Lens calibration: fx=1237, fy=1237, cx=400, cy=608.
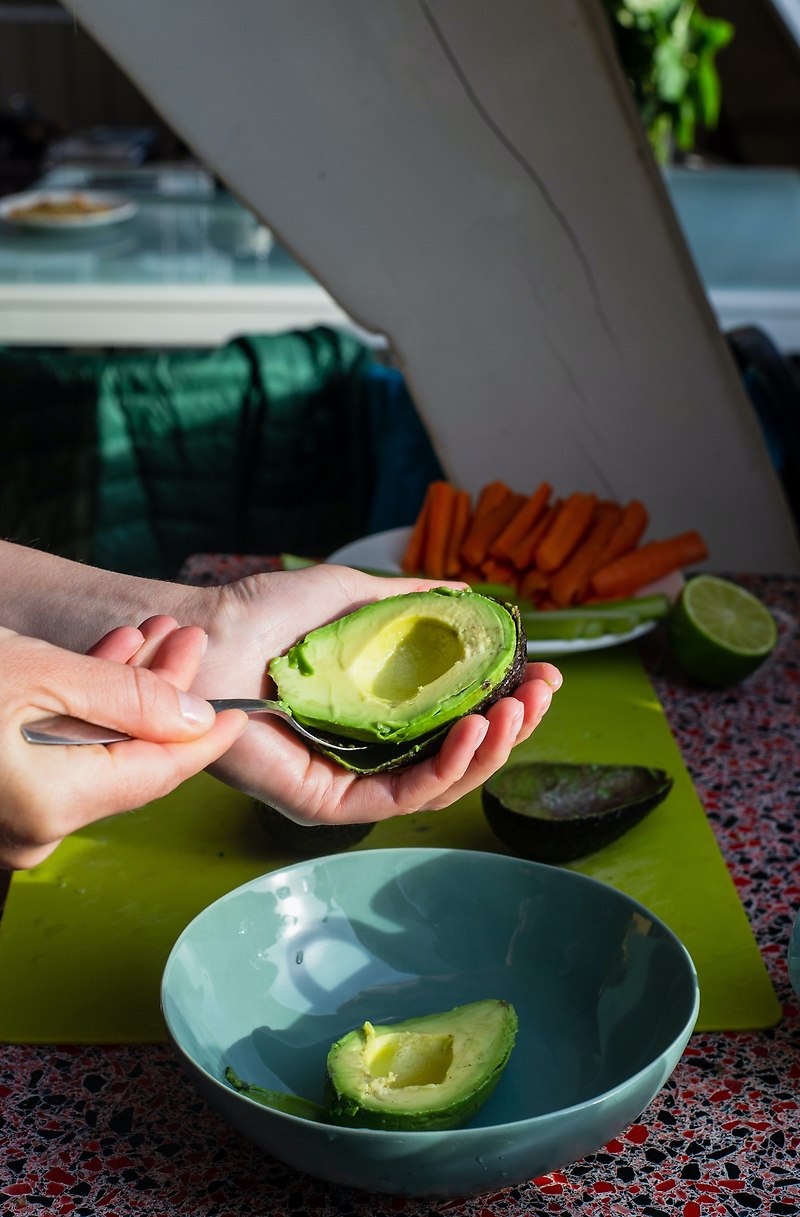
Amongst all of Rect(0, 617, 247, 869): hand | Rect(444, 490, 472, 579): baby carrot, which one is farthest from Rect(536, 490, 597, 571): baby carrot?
Rect(0, 617, 247, 869): hand

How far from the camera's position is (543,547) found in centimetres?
168

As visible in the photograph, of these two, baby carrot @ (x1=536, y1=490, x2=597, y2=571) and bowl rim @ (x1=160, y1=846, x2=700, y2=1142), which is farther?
baby carrot @ (x1=536, y1=490, x2=597, y2=571)

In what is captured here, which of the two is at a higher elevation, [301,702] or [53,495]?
[301,702]

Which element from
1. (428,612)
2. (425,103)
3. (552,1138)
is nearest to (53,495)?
(425,103)

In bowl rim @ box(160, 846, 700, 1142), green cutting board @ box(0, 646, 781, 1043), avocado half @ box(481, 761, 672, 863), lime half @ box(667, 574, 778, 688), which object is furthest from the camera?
lime half @ box(667, 574, 778, 688)

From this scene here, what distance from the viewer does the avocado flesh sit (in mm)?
743

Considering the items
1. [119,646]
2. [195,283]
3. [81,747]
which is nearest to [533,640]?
[119,646]

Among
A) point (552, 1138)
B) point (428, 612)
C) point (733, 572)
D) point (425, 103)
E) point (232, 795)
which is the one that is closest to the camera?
point (552, 1138)

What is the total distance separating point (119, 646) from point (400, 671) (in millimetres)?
310

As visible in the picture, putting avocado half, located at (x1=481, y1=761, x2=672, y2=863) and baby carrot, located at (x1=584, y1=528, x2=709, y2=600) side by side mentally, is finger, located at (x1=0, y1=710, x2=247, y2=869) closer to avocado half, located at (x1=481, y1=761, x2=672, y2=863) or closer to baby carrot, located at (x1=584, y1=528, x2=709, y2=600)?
avocado half, located at (x1=481, y1=761, x2=672, y2=863)

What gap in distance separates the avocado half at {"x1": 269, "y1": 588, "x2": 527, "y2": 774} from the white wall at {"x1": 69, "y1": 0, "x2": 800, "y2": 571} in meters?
0.87

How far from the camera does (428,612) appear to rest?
1084 mm

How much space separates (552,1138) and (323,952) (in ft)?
0.96

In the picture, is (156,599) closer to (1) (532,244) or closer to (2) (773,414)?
(1) (532,244)
